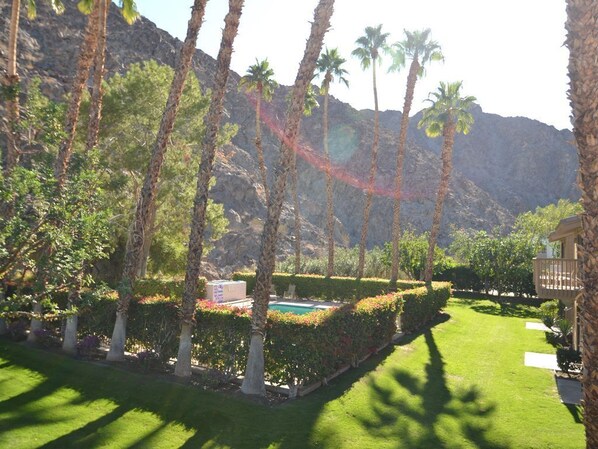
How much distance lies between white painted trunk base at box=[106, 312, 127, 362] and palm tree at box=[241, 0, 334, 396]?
5.07 m

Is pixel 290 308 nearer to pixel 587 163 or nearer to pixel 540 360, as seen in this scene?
pixel 540 360

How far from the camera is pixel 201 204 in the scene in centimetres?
1353

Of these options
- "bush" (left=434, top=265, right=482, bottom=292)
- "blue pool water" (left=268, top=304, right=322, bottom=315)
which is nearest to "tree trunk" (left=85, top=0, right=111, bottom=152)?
"blue pool water" (left=268, top=304, right=322, bottom=315)

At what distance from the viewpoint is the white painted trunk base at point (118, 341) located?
48.4 ft

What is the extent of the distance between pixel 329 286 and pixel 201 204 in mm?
21530

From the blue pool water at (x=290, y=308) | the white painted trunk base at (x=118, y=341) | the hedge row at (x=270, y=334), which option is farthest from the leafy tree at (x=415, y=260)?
the white painted trunk base at (x=118, y=341)

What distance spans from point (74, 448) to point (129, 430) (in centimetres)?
124

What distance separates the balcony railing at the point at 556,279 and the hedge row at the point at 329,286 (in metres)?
11.4

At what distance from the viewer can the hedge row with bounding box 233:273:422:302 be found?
3100 cm

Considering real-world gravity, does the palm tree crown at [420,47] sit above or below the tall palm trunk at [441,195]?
above

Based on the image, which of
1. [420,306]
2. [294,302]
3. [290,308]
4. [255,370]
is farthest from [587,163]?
[294,302]

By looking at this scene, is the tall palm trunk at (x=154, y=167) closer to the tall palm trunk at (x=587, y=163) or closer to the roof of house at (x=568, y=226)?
the tall palm trunk at (x=587, y=163)

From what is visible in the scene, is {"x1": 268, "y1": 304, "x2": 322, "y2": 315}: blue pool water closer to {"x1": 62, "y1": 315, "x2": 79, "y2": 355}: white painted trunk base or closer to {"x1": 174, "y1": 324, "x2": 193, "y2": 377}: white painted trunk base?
{"x1": 62, "y1": 315, "x2": 79, "y2": 355}: white painted trunk base

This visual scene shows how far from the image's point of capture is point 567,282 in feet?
59.4
